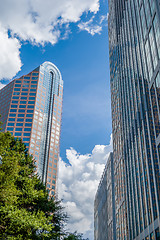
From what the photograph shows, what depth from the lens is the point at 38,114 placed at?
135125 mm

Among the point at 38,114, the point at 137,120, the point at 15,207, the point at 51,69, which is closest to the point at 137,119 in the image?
the point at 137,120

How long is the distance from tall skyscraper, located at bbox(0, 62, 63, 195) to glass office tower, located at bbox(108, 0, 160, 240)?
45.4 metres

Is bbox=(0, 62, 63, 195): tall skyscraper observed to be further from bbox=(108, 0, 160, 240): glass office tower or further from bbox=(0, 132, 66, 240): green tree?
bbox=(0, 132, 66, 240): green tree

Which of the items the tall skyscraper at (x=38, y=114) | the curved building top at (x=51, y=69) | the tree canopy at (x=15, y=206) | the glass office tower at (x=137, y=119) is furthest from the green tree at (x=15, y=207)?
the curved building top at (x=51, y=69)

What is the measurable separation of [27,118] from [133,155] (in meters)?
76.2

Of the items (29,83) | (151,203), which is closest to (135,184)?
(151,203)

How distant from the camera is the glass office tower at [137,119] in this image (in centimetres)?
4909

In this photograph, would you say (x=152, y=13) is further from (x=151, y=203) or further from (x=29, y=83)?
(x=29, y=83)

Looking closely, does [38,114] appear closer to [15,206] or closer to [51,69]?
[51,69]

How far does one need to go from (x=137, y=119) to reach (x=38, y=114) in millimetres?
79553

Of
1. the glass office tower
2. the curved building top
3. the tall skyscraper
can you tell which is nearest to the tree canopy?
the glass office tower

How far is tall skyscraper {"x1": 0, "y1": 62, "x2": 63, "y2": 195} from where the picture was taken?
126875 mm

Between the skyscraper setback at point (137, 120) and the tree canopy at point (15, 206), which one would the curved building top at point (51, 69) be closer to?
the skyscraper setback at point (137, 120)

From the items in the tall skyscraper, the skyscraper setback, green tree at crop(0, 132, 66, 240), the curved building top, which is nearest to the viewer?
green tree at crop(0, 132, 66, 240)
